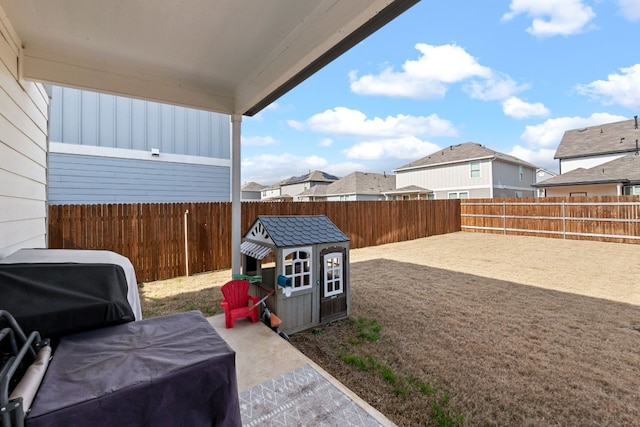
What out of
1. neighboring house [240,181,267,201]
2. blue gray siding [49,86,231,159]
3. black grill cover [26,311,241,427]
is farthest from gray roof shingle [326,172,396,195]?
black grill cover [26,311,241,427]

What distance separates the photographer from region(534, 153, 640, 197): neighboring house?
1252 centimetres

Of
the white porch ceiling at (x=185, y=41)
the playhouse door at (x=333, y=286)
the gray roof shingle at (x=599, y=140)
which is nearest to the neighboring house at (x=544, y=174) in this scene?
the gray roof shingle at (x=599, y=140)

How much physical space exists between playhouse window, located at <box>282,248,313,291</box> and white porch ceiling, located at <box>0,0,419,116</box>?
1872 millimetres

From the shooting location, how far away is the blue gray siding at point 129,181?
25.2 ft

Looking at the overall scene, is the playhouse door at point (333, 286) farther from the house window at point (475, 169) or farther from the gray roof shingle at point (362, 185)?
the gray roof shingle at point (362, 185)

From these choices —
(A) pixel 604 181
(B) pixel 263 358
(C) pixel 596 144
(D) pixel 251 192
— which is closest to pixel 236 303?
(B) pixel 263 358

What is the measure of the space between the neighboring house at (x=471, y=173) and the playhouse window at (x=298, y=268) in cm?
1714

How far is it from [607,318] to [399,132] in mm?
39240

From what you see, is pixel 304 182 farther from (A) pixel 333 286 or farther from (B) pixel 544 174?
(A) pixel 333 286

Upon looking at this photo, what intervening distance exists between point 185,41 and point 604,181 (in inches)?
674

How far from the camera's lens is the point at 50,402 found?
2.85ft

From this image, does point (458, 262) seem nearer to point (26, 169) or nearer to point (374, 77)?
point (26, 169)

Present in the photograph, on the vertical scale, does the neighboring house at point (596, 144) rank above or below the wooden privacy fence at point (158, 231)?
above

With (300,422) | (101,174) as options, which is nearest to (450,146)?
(101,174)
